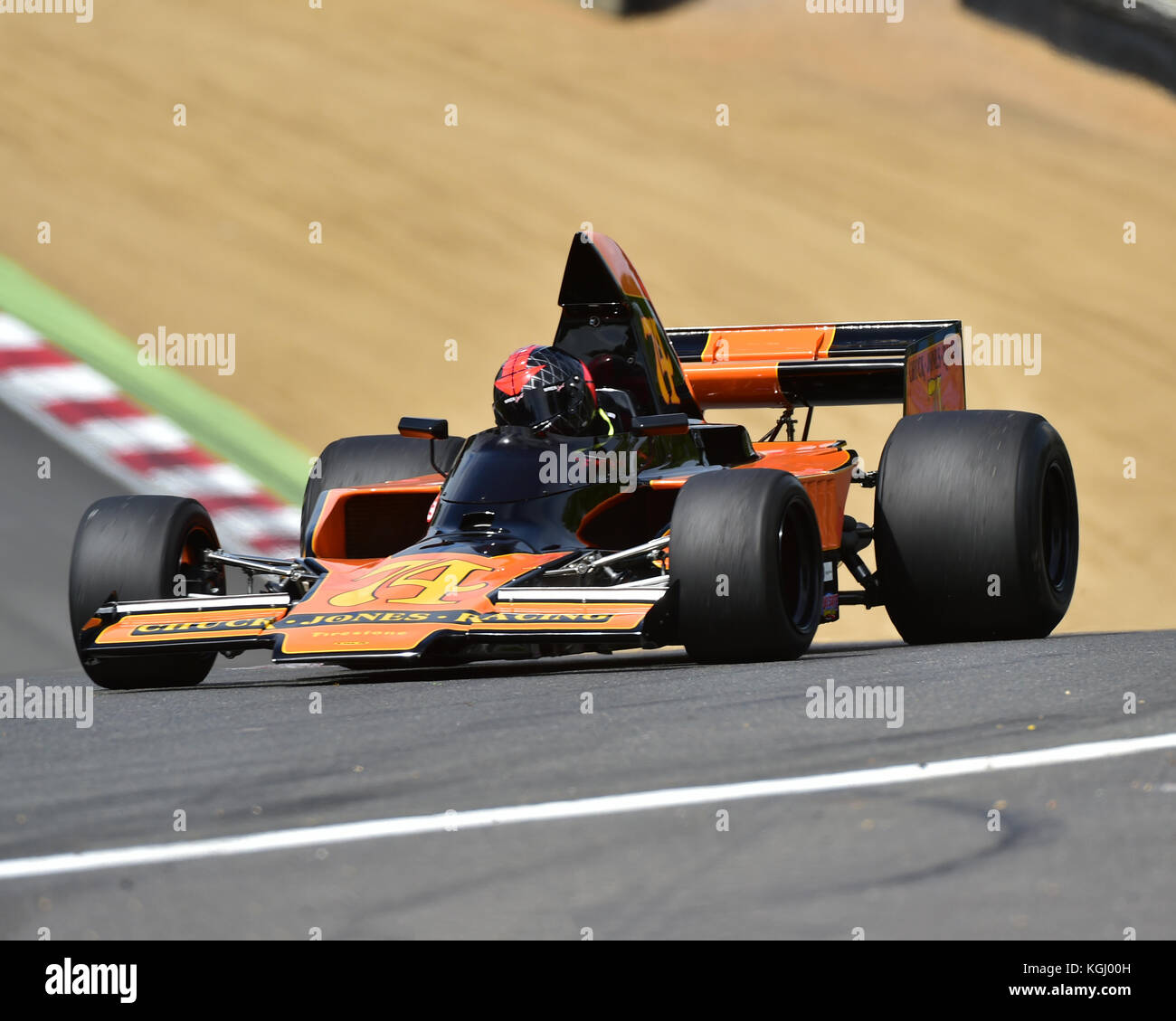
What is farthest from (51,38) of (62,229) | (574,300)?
(574,300)

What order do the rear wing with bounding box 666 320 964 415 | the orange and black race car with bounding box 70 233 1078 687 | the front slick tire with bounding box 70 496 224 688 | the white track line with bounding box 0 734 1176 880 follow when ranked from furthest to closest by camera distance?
the rear wing with bounding box 666 320 964 415 → the front slick tire with bounding box 70 496 224 688 → the orange and black race car with bounding box 70 233 1078 687 → the white track line with bounding box 0 734 1176 880

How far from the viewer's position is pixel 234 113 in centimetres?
2445

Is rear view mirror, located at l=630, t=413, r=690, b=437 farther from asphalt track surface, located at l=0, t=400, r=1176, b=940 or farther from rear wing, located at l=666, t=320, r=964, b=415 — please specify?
rear wing, located at l=666, t=320, r=964, b=415

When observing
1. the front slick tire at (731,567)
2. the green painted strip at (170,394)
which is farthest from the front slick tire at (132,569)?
the green painted strip at (170,394)

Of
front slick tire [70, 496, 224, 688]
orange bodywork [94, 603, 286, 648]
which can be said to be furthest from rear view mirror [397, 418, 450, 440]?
orange bodywork [94, 603, 286, 648]

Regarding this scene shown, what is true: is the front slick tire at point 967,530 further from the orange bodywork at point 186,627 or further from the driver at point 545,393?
the orange bodywork at point 186,627

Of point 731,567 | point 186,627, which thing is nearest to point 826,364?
point 731,567

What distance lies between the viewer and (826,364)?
12.1 m

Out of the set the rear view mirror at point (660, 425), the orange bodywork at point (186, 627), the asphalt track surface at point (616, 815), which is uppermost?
the rear view mirror at point (660, 425)

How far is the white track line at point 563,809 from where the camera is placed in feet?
14.4

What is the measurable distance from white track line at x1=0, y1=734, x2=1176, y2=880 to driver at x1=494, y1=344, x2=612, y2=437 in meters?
4.44

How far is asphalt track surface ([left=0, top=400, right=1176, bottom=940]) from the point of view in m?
3.82

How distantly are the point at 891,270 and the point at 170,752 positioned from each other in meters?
19.6

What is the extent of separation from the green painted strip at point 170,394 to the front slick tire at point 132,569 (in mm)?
4743
